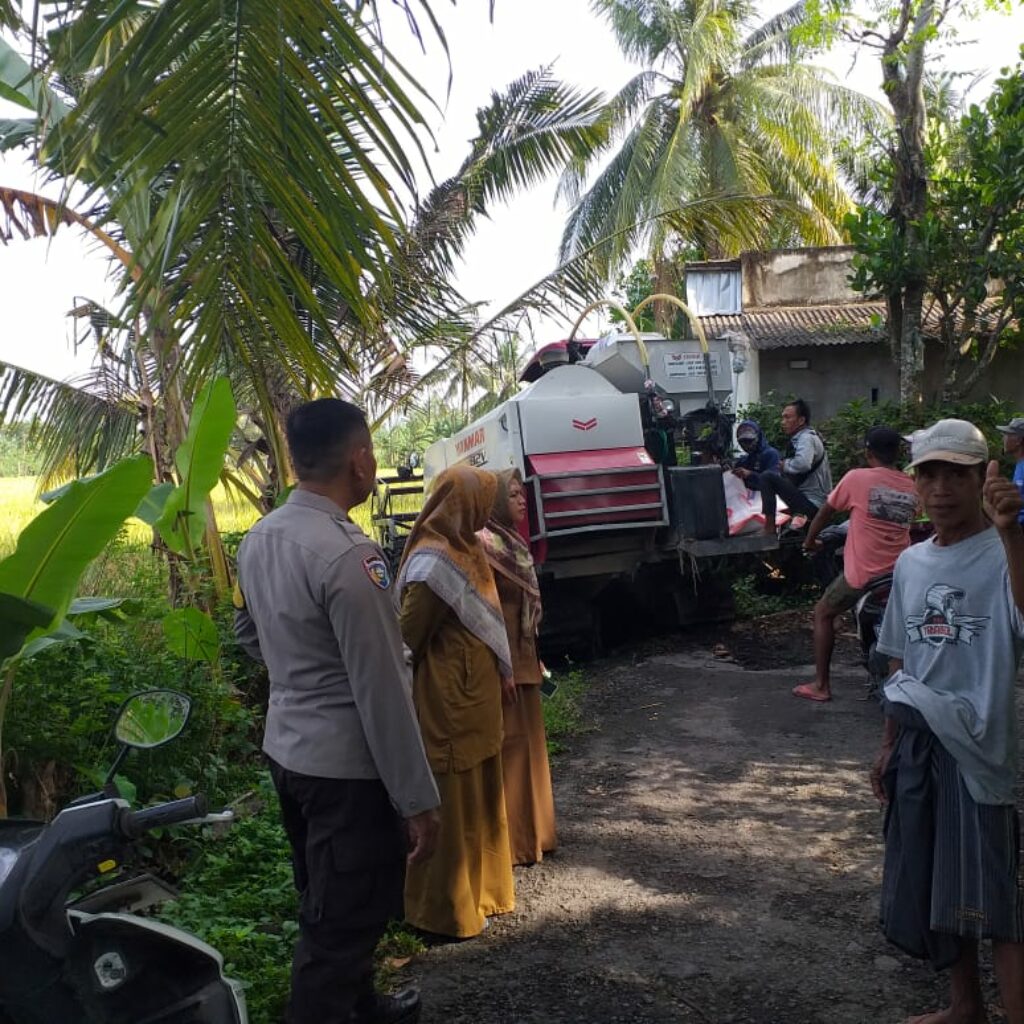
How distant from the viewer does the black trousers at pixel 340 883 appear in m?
2.83

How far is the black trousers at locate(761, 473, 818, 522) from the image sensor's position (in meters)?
9.01

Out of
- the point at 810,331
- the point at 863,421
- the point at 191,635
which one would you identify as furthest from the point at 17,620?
the point at 810,331

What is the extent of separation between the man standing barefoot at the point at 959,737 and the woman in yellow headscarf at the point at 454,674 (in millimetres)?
1549

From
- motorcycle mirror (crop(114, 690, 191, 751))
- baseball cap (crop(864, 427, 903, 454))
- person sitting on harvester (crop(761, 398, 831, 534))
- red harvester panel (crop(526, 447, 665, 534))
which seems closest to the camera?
motorcycle mirror (crop(114, 690, 191, 751))

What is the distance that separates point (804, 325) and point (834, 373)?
0.97 m

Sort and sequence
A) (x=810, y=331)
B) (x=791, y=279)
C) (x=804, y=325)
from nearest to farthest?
(x=810, y=331) → (x=804, y=325) → (x=791, y=279)

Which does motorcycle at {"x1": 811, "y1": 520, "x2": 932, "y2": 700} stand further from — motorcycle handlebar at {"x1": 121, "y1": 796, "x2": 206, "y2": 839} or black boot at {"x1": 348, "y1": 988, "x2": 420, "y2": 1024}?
motorcycle handlebar at {"x1": 121, "y1": 796, "x2": 206, "y2": 839}

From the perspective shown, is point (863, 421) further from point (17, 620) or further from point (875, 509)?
point (17, 620)

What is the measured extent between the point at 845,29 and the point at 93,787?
12.0 meters

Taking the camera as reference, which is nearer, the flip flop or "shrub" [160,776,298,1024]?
"shrub" [160,776,298,1024]

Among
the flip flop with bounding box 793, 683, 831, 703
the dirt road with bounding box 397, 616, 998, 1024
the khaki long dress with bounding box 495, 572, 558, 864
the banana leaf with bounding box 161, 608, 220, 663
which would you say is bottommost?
the dirt road with bounding box 397, 616, 998, 1024

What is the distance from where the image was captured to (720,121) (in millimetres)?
22766

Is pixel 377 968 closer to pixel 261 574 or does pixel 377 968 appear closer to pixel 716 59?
pixel 261 574

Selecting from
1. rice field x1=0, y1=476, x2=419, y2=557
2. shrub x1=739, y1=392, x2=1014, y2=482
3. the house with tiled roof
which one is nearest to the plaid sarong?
rice field x1=0, y1=476, x2=419, y2=557
